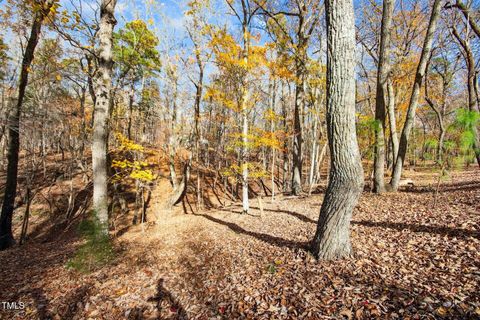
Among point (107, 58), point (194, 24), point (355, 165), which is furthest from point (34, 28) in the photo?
point (355, 165)

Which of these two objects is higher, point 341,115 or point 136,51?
point 136,51

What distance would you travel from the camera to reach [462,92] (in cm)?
2155

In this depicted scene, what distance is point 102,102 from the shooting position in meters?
6.45

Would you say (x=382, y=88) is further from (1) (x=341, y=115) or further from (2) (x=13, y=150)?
(2) (x=13, y=150)

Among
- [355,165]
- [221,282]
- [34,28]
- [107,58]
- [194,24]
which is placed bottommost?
[221,282]

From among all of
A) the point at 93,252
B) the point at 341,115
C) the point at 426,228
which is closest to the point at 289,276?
the point at 341,115

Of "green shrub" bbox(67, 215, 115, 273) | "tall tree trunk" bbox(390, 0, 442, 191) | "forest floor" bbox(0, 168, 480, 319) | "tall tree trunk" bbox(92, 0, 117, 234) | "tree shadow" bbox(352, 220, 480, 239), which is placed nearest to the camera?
"forest floor" bbox(0, 168, 480, 319)

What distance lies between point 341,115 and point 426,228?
11.2ft

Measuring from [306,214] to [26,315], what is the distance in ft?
24.6

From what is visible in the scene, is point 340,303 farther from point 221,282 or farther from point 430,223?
point 430,223

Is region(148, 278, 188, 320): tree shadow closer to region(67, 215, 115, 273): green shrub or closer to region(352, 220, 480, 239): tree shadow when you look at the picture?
region(67, 215, 115, 273): green shrub

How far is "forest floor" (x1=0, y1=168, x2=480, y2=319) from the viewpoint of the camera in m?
2.91

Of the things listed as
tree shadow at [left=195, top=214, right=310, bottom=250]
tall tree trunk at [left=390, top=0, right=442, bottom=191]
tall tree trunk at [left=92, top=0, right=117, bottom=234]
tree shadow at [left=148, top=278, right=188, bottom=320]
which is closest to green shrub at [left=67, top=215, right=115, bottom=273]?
tall tree trunk at [left=92, top=0, right=117, bottom=234]

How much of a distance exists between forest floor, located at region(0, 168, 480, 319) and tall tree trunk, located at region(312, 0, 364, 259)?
3.41 ft
